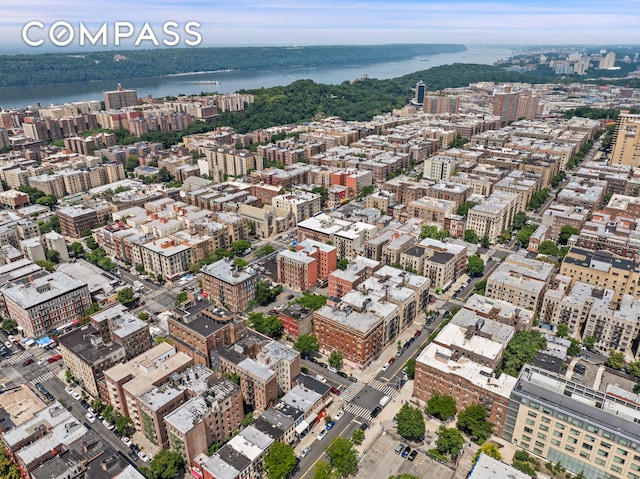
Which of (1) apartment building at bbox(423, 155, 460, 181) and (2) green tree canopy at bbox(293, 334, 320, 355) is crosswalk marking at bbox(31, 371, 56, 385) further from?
(1) apartment building at bbox(423, 155, 460, 181)

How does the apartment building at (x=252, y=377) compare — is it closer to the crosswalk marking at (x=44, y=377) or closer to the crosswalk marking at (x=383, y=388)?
the crosswalk marking at (x=383, y=388)

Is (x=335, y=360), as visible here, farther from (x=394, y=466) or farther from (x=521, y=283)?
(x=521, y=283)

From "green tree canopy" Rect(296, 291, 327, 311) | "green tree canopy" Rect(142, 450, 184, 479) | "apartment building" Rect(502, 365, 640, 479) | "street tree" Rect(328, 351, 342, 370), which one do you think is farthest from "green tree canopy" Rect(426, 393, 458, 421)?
"green tree canopy" Rect(142, 450, 184, 479)

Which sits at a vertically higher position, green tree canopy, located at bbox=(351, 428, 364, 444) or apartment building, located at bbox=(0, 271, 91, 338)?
apartment building, located at bbox=(0, 271, 91, 338)

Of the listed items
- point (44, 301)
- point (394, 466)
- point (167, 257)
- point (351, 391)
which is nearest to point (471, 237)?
point (351, 391)

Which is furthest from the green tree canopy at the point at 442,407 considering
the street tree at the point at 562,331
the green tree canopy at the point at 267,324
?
the green tree canopy at the point at 267,324

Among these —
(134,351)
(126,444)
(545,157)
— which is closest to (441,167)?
(545,157)
